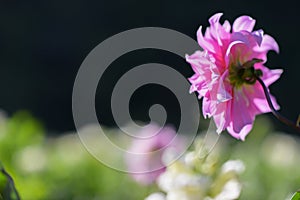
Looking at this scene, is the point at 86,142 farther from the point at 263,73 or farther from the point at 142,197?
the point at 263,73

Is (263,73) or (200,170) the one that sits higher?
(263,73)

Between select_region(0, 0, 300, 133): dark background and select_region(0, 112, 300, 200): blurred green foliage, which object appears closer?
select_region(0, 112, 300, 200): blurred green foliage

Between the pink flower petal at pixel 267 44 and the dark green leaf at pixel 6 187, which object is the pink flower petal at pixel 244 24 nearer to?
the pink flower petal at pixel 267 44

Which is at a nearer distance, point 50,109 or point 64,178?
point 64,178

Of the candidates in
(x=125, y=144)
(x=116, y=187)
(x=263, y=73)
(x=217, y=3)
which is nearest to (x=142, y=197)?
(x=116, y=187)

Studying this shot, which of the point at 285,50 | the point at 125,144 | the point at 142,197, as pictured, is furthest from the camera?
the point at 285,50

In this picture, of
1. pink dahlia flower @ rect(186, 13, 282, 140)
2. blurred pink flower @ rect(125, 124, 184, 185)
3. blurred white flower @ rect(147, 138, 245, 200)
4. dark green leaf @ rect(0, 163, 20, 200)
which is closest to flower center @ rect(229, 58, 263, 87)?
pink dahlia flower @ rect(186, 13, 282, 140)

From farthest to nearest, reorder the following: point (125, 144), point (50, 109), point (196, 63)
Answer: point (50, 109)
point (125, 144)
point (196, 63)

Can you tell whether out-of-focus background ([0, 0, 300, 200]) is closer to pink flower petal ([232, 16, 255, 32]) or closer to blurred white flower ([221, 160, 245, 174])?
blurred white flower ([221, 160, 245, 174])
